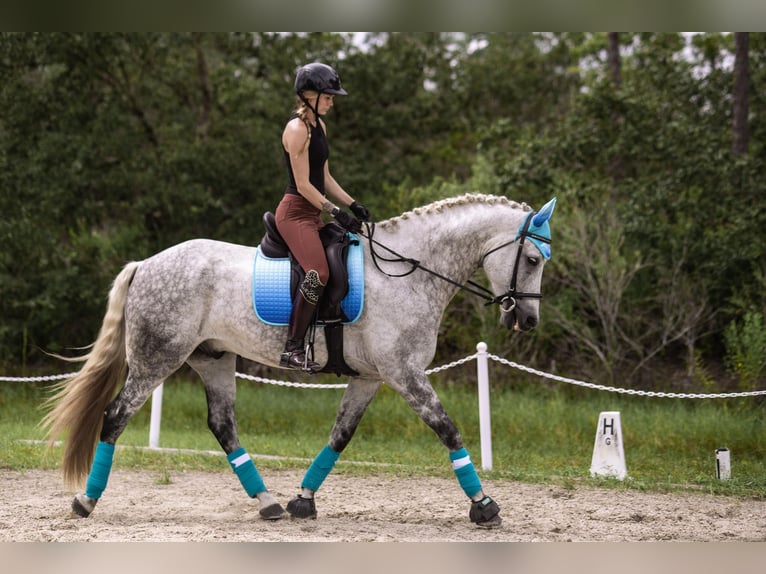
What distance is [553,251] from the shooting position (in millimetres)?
12312

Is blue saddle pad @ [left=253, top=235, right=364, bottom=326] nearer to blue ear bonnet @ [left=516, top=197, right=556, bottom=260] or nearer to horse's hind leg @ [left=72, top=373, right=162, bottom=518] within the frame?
horse's hind leg @ [left=72, top=373, right=162, bottom=518]

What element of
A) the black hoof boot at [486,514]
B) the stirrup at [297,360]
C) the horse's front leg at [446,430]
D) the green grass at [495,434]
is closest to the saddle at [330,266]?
the stirrup at [297,360]

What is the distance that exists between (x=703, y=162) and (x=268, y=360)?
870 cm

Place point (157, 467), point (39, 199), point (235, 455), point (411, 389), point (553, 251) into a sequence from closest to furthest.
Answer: point (411, 389)
point (235, 455)
point (157, 467)
point (553, 251)
point (39, 199)

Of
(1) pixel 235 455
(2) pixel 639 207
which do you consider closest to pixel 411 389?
(1) pixel 235 455

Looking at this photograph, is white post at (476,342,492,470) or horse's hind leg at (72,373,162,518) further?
white post at (476,342,492,470)

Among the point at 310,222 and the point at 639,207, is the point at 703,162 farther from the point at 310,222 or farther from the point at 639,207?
the point at 310,222

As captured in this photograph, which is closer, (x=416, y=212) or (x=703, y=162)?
(x=416, y=212)

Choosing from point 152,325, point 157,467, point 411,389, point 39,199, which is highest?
point 39,199

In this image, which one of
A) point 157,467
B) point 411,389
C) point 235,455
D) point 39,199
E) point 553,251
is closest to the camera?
point 411,389

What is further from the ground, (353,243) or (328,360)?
(353,243)

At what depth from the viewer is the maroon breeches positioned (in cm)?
567

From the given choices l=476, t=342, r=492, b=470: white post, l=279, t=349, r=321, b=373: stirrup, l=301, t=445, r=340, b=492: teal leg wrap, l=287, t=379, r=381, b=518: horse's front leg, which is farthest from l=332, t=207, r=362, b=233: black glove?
l=476, t=342, r=492, b=470: white post

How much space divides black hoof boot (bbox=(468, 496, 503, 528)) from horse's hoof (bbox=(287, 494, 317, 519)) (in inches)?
46.0
